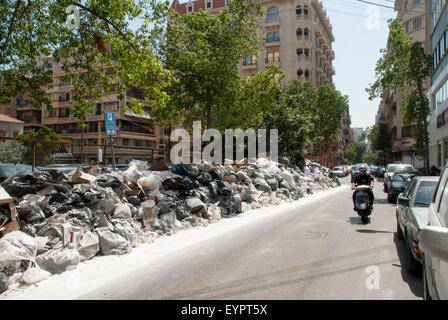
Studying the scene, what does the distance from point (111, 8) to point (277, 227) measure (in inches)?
329

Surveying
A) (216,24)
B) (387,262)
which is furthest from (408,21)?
(387,262)

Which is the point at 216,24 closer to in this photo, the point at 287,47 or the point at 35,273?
the point at 35,273

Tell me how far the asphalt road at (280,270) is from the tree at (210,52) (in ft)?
32.0

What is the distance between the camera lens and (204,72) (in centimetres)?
1642

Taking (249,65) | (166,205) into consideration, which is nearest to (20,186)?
(166,205)

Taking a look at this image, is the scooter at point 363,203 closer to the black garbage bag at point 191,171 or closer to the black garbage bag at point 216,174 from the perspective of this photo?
the black garbage bag at point 216,174

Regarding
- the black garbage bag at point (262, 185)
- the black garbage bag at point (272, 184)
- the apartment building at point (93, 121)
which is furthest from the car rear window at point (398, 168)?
the apartment building at point (93, 121)

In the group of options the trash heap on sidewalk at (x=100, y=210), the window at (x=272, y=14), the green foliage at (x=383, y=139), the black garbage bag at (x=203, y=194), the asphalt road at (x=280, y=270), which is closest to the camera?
the asphalt road at (x=280, y=270)

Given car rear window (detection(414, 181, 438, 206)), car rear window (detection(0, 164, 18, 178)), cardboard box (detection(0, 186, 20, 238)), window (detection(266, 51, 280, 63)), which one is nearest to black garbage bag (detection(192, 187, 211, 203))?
cardboard box (detection(0, 186, 20, 238))

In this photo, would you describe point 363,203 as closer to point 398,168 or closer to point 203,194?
point 203,194

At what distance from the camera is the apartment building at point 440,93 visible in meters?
25.5

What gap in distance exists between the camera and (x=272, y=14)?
2272 inches

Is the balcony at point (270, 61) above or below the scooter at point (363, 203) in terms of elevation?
above

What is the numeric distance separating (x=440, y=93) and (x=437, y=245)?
30460mm
